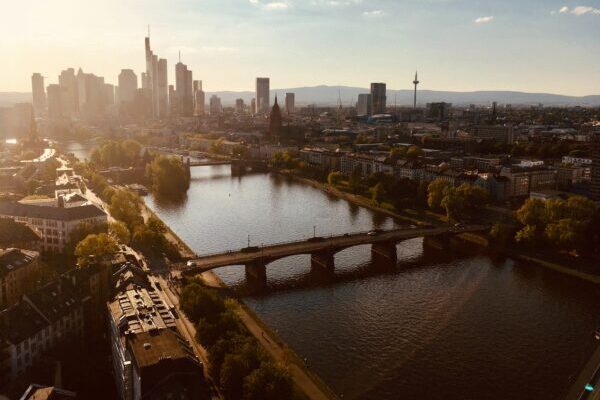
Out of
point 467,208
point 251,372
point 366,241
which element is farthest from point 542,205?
point 251,372

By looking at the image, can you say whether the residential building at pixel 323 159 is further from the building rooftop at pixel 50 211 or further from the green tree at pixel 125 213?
the building rooftop at pixel 50 211

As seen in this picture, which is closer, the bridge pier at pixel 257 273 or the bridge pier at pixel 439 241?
the bridge pier at pixel 257 273

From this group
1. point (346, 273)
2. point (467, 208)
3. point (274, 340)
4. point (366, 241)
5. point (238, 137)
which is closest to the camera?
point (274, 340)

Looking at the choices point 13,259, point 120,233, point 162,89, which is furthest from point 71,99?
point 13,259

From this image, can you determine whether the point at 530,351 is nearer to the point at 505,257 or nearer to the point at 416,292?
the point at 416,292

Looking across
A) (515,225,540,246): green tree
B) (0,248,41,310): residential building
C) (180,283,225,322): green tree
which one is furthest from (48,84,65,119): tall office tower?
(180,283,225,322): green tree

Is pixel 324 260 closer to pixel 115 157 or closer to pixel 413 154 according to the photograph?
pixel 413 154

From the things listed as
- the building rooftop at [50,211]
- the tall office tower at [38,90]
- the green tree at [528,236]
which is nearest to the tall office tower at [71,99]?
the tall office tower at [38,90]
